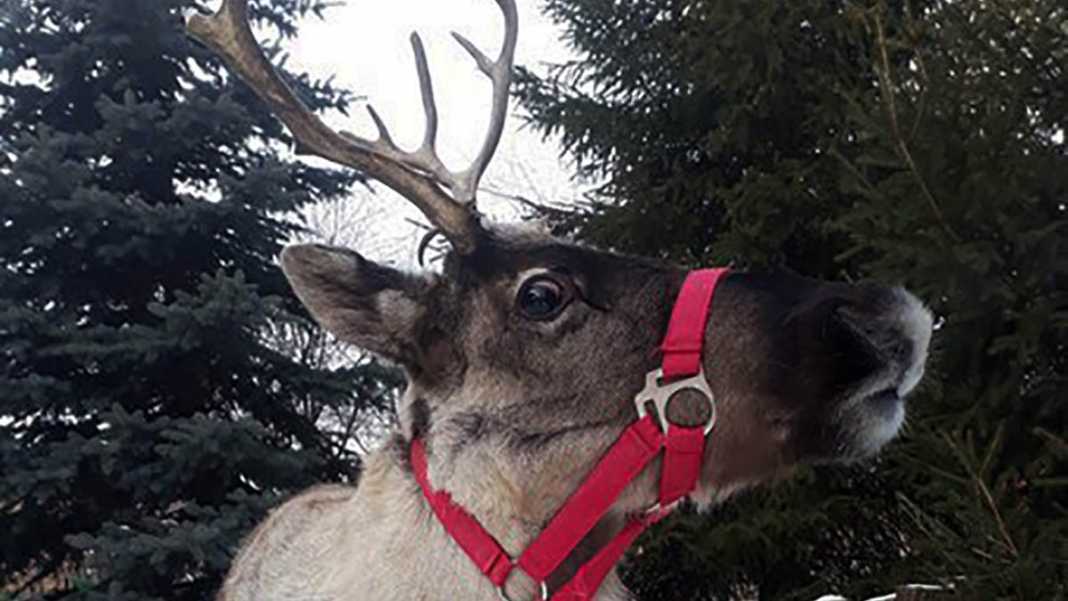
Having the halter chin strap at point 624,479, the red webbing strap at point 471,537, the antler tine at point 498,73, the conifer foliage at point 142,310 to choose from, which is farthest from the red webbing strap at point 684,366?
the conifer foliage at point 142,310

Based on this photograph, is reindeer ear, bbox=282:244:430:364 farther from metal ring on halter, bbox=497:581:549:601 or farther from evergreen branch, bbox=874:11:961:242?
evergreen branch, bbox=874:11:961:242

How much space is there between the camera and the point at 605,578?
2.59 metres

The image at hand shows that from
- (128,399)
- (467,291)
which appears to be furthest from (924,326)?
(128,399)

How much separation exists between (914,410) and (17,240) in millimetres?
6287

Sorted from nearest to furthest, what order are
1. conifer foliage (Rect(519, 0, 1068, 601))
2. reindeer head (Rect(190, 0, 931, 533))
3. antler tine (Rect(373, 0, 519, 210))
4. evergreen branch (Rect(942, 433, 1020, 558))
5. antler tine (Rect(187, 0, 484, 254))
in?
reindeer head (Rect(190, 0, 931, 533)), antler tine (Rect(187, 0, 484, 254)), antler tine (Rect(373, 0, 519, 210)), evergreen branch (Rect(942, 433, 1020, 558)), conifer foliage (Rect(519, 0, 1068, 601))

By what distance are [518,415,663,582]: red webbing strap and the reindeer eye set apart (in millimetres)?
369

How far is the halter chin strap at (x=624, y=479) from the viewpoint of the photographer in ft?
8.00

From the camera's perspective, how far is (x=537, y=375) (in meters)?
2.59

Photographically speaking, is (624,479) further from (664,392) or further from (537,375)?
(537,375)

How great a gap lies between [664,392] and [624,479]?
0.71 feet

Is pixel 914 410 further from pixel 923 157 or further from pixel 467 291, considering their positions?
pixel 467 291

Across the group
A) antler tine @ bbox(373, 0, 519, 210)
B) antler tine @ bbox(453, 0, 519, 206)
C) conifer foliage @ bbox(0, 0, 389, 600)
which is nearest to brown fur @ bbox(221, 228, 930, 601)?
antler tine @ bbox(373, 0, 519, 210)

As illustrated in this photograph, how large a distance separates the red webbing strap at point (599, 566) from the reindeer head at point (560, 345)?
102 mm

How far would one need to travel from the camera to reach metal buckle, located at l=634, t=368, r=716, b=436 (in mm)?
2447
